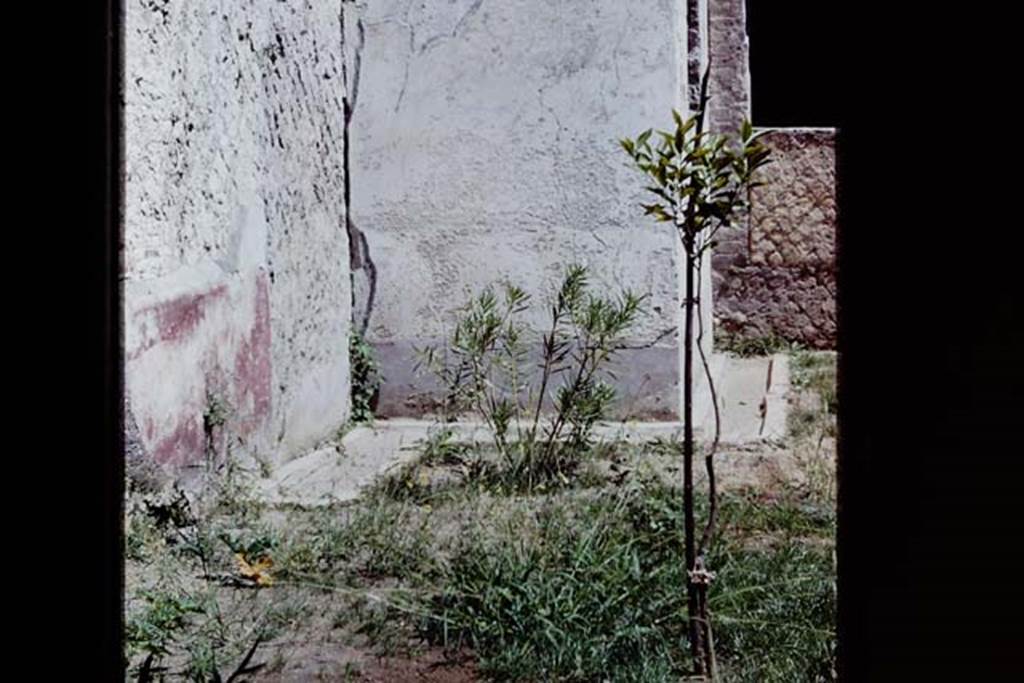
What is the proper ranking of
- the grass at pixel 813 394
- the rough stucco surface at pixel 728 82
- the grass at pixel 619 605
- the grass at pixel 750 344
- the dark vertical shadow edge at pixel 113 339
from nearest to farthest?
the dark vertical shadow edge at pixel 113 339
the grass at pixel 619 605
the grass at pixel 813 394
the grass at pixel 750 344
the rough stucco surface at pixel 728 82

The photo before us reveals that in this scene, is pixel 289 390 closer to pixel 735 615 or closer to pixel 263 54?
pixel 263 54

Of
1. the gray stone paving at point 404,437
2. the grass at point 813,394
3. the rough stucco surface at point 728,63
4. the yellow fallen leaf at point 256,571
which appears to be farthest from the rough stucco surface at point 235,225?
the rough stucco surface at point 728,63

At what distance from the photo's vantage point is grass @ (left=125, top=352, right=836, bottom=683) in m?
3.10

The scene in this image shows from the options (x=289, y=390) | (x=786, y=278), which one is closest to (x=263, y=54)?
(x=289, y=390)

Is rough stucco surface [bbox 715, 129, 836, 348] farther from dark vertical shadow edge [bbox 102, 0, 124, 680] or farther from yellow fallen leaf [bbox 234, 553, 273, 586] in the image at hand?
dark vertical shadow edge [bbox 102, 0, 124, 680]

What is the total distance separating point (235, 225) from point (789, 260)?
4774 mm

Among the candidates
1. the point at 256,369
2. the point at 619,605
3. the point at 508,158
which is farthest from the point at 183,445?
the point at 508,158

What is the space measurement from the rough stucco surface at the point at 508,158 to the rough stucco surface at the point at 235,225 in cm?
24

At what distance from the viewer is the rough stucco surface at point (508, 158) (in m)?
6.36

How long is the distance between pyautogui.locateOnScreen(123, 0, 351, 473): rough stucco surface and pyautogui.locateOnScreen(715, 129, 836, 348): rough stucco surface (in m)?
3.33

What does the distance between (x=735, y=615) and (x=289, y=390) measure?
2.71m

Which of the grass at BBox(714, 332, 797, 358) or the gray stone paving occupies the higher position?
the grass at BBox(714, 332, 797, 358)

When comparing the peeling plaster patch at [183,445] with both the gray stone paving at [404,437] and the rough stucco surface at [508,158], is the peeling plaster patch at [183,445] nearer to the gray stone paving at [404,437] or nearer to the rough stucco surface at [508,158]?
the gray stone paving at [404,437]

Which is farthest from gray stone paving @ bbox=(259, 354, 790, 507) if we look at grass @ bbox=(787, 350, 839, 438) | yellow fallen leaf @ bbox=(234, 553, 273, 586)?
yellow fallen leaf @ bbox=(234, 553, 273, 586)
